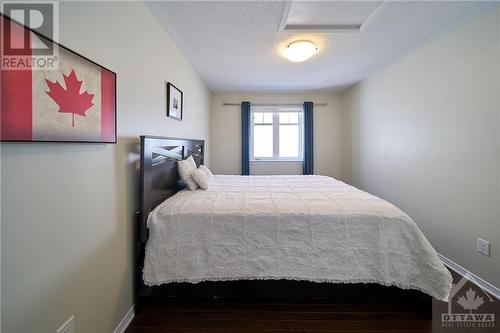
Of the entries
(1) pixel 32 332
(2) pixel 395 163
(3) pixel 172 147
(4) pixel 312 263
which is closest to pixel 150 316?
(1) pixel 32 332

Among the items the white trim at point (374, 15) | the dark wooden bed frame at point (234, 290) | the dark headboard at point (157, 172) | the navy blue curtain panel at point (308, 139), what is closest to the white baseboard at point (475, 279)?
the dark wooden bed frame at point (234, 290)

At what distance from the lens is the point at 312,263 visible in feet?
4.96

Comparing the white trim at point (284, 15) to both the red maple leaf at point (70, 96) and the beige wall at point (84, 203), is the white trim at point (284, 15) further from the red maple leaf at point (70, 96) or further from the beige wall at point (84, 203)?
the red maple leaf at point (70, 96)

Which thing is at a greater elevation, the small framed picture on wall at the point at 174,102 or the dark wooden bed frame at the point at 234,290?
the small framed picture on wall at the point at 174,102

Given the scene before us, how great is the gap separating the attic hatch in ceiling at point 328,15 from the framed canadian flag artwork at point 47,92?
1539 millimetres

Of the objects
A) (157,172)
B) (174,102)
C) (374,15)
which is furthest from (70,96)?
(374,15)

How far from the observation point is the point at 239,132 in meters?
4.68

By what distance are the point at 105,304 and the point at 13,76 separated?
1230 millimetres

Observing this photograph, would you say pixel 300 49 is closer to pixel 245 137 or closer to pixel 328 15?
pixel 328 15

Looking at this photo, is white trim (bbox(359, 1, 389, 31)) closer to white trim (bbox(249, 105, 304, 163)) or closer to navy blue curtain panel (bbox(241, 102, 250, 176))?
white trim (bbox(249, 105, 304, 163))

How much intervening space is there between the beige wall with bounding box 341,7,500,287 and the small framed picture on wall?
281 centimetres

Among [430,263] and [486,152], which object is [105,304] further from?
[486,152]

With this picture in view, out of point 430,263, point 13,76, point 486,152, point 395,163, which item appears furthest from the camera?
point 395,163

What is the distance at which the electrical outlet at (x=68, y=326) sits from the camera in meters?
0.97
